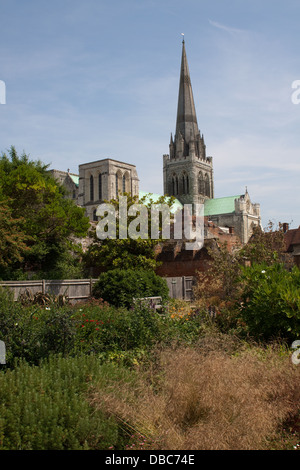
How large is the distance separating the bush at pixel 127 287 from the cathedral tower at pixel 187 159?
7652 cm

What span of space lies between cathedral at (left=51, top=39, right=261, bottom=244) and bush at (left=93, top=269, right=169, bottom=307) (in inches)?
2159

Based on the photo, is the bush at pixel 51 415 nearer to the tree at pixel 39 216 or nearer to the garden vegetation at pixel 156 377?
the garden vegetation at pixel 156 377

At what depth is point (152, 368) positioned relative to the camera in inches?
295

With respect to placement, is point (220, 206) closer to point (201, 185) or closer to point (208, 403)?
point (201, 185)

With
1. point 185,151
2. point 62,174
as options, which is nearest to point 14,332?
point 62,174

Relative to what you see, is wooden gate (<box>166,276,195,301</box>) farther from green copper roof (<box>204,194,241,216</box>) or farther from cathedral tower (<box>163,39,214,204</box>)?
cathedral tower (<box>163,39,214,204</box>)

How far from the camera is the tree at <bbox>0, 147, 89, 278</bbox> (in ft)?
78.9

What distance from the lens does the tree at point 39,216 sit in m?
24.0

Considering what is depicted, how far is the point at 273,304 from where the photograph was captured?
912cm

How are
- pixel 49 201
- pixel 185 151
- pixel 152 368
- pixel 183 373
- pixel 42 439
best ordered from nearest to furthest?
pixel 42 439 < pixel 183 373 < pixel 152 368 < pixel 49 201 < pixel 185 151

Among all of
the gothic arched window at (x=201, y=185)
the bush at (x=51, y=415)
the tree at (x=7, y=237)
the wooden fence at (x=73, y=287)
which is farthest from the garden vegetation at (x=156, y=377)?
the gothic arched window at (x=201, y=185)

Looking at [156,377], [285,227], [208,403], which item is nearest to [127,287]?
[156,377]

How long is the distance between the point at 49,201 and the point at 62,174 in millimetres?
58236

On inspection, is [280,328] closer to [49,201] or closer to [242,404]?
[242,404]
